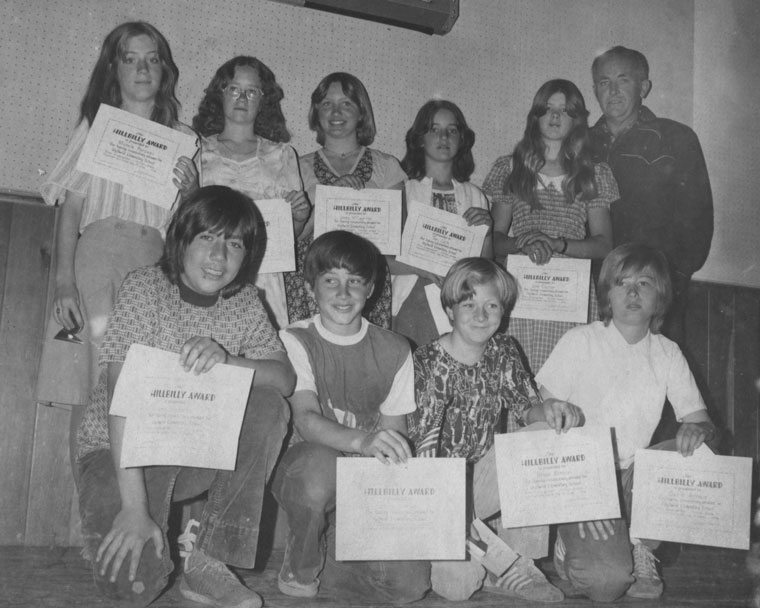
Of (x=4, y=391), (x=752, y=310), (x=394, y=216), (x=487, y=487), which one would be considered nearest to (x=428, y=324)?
(x=394, y=216)

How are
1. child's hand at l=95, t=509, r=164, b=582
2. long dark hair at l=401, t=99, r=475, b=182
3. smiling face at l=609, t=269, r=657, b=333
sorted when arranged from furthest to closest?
long dark hair at l=401, t=99, r=475, b=182, smiling face at l=609, t=269, r=657, b=333, child's hand at l=95, t=509, r=164, b=582

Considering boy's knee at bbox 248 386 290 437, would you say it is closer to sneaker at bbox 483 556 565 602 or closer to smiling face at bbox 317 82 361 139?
sneaker at bbox 483 556 565 602

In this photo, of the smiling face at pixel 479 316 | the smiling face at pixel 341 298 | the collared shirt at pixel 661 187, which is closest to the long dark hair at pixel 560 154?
the collared shirt at pixel 661 187

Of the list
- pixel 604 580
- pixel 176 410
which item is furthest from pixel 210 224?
pixel 604 580

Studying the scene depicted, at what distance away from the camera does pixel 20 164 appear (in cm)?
260

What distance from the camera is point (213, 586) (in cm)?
171

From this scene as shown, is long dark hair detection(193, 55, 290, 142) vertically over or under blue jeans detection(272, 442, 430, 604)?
over

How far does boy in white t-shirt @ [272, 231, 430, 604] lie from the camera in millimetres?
1848

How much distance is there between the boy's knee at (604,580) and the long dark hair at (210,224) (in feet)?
4.17

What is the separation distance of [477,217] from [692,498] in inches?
47.2

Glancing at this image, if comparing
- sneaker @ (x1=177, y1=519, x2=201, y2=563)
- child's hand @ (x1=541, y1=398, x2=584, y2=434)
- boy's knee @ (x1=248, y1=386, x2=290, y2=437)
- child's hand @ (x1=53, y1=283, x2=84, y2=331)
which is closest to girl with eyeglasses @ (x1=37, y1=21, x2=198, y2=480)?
child's hand @ (x1=53, y1=283, x2=84, y2=331)

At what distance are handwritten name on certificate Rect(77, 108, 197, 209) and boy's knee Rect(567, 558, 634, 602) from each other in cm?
170

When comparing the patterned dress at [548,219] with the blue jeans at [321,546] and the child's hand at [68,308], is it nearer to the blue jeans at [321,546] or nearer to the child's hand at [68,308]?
the blue jeans at [321,546]

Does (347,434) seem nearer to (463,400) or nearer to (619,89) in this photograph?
(463,400)
